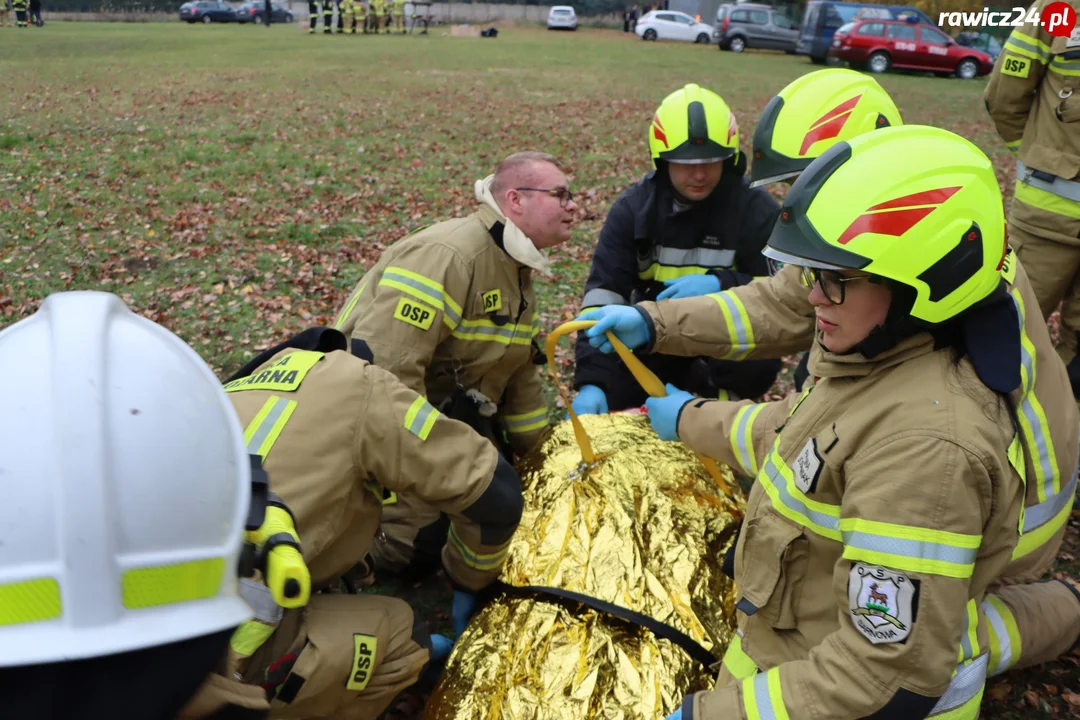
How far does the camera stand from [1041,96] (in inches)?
164

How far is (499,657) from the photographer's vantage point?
2.48m

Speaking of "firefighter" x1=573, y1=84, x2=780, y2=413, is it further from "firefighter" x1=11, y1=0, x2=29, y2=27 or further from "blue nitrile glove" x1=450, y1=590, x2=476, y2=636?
"firefighter" x1=11, y1=0, x2=29, y2=27

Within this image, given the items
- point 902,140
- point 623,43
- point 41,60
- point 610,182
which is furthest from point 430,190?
point 623,43

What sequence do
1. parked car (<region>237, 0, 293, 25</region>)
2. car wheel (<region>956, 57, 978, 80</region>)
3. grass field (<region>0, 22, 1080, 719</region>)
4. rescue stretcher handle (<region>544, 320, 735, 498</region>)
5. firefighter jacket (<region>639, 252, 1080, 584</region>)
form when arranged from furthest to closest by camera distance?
parked car (<region>237, 0, 293, 25</region>) → car wheel (<region>956, 57, 978, 80</region>) → grass field (<region>0, 22, 1080, 719</region>) → rescue stretcher handle (<region>544, 320, 735, 498</region>) → firefighter jacket (<region>639, 252, 1080, 584</region>)

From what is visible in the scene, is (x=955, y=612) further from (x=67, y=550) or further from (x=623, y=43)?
(x=623, y=43)

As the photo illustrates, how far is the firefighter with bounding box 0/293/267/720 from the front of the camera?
104 centimetres

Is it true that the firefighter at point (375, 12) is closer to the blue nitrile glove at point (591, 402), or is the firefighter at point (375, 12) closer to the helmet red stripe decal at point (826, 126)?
the blue nitrile glove at point (591, 402)

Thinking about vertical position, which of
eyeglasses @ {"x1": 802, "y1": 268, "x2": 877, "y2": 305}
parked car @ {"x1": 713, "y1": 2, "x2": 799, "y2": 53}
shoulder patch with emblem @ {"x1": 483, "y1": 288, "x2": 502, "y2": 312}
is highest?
parked car @ {"x1": 713, "y1": 2, "x2": 799, "y2": 53}

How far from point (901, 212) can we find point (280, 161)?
32.0 feet

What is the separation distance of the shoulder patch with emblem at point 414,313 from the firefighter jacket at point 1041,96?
3.28 metres

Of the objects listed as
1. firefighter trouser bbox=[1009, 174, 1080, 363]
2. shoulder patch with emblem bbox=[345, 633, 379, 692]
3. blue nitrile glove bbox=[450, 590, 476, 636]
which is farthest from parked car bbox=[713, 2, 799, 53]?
shoulder patch with emblem bbox=[345, 633, 379, 692]

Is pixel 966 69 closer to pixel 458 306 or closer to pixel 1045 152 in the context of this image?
pixel 1045 152

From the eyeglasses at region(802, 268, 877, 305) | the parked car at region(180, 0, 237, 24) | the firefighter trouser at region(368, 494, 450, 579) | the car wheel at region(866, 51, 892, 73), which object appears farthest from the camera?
the parked car at region(180, 0, 237, 24)

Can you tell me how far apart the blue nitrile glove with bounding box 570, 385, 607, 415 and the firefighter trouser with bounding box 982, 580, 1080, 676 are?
6.11ft
